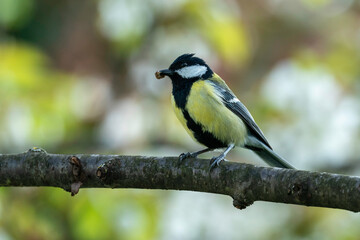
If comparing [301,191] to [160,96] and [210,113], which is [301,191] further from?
[160,96]

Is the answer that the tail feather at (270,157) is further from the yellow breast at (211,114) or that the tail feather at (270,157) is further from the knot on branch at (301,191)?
the knot on branch at (301,191)

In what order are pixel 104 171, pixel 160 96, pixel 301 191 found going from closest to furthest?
pixel 301 191, pixel 104 171, pixel 160 96

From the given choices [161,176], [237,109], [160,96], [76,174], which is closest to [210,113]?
[237,109]

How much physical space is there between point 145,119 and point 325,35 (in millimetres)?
2048

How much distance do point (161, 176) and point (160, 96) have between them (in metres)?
2.35

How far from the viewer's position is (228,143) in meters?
2.82

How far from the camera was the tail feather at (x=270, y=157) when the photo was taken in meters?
2.91

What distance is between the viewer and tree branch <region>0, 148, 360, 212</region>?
5.63 ft

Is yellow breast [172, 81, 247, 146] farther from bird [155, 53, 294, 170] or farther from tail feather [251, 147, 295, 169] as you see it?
tail feather [251, 147, 295, 169]

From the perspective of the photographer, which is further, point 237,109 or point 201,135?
point 237,109

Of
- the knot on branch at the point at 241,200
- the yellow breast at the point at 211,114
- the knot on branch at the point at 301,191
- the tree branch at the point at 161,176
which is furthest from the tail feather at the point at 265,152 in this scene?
the knot on branch at the point at 301,191

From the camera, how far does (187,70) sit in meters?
3.00

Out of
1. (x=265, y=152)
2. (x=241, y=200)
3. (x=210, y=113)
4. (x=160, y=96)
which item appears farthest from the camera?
(x=160, y=96)

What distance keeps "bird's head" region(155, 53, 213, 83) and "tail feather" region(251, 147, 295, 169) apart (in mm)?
543
